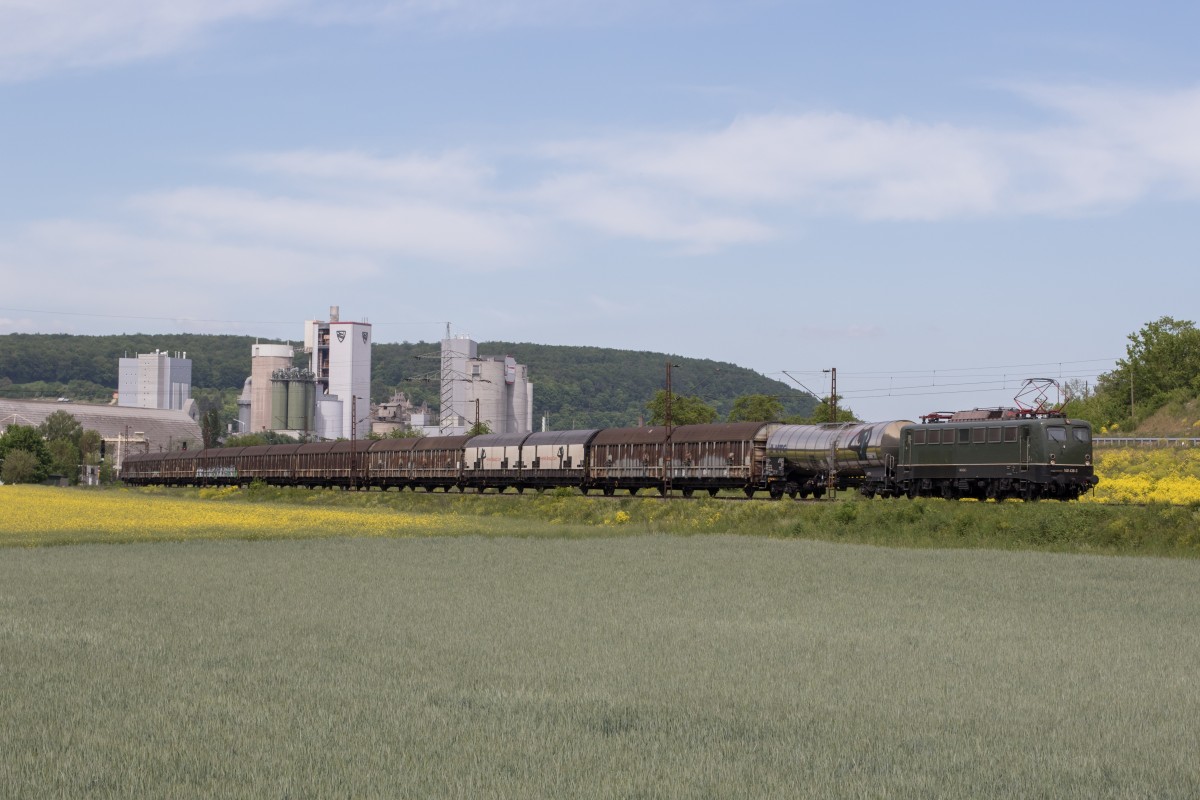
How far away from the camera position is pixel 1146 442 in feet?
275

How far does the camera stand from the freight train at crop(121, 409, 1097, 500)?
51469mm

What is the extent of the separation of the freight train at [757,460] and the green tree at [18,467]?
51163 mm

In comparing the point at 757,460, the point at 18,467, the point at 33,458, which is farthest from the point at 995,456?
the point at 33,458

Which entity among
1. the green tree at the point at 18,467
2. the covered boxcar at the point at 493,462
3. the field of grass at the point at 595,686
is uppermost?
the covered boxcar at the point at 493,462

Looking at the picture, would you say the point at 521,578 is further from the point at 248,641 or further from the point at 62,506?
the point at 62,506

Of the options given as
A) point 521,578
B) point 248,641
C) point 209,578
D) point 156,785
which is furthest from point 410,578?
point 156,785

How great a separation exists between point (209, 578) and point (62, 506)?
40.0m

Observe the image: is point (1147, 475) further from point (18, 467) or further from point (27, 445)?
point (27, 445)

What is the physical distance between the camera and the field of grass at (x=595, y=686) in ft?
37.8

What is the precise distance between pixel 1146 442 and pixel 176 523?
61447 mm

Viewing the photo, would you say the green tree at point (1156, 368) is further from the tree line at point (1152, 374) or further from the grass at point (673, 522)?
the grass at point (673, 522)

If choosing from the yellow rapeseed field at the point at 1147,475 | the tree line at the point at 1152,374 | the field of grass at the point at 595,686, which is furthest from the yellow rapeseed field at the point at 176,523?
the tree line at the point at 1152,374

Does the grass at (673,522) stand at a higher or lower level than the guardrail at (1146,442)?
lower

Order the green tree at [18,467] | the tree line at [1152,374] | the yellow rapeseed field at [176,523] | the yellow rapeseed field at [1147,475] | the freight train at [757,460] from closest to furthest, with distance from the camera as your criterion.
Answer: the yellow rapeseed field at [176,523]
the freight train at [757,460]
the yellow rapeseed field at [1147,475]
the tree line at [1152,374]
the green tree at [18,467]
